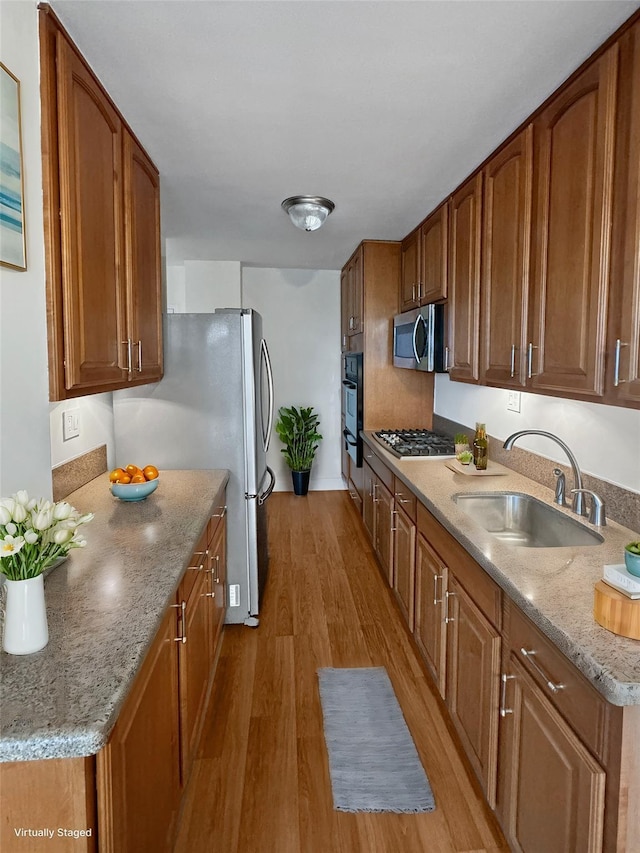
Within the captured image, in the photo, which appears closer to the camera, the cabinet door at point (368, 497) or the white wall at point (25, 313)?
the white wall at point (25, 313)

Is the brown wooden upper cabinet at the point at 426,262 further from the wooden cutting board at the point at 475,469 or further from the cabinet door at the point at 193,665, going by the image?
the cabinet door at the point at 193,665

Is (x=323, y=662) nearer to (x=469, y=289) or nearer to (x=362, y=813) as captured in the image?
(x=362, y=813)

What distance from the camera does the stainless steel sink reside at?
2.04 meters

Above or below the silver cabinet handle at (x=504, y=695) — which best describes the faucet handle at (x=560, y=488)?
above

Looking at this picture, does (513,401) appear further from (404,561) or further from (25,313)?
(25,313)

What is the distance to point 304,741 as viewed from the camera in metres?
2.02

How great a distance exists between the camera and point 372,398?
4.02m

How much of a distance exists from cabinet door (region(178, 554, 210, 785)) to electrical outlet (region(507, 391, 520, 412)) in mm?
1698


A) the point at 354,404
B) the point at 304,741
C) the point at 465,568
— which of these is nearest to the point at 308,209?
the point at 354,404

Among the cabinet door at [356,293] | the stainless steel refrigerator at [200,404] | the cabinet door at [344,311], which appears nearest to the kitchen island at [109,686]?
the stainless steel refrigerator at [200,404]

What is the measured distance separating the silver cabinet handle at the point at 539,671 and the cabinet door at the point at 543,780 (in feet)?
0.15

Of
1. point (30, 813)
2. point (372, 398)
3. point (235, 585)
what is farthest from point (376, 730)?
point (372, 398)

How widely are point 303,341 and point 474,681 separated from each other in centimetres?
426

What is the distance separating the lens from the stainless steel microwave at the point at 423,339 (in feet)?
9.39
